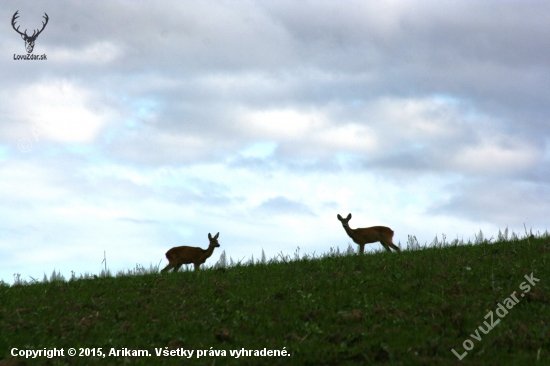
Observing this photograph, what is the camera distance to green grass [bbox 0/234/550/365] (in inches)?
383

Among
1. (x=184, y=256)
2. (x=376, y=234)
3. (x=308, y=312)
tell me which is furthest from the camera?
(x=376, y=234)

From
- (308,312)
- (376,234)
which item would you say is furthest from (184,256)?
(308,312)

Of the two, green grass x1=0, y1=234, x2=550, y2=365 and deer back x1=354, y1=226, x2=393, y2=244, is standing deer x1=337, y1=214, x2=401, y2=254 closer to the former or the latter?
deer back x1=354, y1=226, x2=393, y2=244

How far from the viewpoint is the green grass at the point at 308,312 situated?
31.9ft

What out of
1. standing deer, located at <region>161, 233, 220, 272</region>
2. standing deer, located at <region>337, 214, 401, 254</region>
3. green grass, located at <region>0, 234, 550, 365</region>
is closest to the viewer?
green grass, located at <region>0, 234, 550, 365</region>

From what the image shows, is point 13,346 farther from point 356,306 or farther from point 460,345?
point 460,345

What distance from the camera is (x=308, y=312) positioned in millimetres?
11617

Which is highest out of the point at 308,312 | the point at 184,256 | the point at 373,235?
the point at 373,235

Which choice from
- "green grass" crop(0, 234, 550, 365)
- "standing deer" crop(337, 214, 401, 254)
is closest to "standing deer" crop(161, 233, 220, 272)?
"green grass" crop(0, 234, 550, 365)

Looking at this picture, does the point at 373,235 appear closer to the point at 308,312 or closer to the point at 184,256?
the point at 184,256

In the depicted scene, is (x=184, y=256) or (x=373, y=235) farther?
(x=373, y=235)

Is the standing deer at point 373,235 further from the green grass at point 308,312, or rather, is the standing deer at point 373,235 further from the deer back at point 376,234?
the green grass at point 308,312

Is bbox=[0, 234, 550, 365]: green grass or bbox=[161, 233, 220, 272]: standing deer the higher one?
bbox=[161, 233, 220, 272]: standing deer

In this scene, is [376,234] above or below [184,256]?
above
